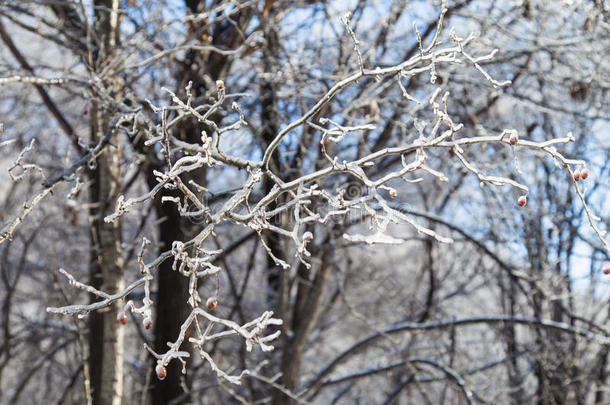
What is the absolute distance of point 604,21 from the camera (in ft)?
14.9

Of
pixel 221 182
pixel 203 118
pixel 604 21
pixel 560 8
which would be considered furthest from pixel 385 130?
pixel 221 182

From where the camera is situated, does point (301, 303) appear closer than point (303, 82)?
No

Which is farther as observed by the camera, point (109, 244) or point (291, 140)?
point (291, 140)

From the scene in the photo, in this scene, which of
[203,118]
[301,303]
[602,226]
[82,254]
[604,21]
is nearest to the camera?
[203,118]

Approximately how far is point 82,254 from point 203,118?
9335mm

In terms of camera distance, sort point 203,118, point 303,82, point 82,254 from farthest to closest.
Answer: point 82,254, point 303,82, point 203,118

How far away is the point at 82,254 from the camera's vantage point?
10992 mm

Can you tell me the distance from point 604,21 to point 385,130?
7.28 ft

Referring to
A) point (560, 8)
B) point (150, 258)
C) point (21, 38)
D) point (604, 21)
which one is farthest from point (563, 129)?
point (21, 38)

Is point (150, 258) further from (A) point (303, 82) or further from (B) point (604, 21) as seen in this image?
(B) point (604, 21)

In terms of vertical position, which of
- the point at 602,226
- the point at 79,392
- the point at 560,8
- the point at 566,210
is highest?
the point at 560,8

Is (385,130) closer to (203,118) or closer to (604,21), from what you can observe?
(604,21)

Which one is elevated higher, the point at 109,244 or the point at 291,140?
the point at 291,140

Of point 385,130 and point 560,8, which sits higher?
point 560,8
